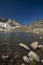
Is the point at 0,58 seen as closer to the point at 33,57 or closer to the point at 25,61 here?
the point at 25,61

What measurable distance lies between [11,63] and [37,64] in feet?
12.7

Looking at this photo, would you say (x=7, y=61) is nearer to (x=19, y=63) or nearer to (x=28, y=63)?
(x=19, y=63)

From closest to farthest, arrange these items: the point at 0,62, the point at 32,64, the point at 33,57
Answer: the point at 32,64 < the point at 0,62 < the point at 33,57

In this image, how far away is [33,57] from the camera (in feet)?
63.1

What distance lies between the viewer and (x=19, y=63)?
17.8 metres

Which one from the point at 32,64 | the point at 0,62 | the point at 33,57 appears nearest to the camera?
the point at 32,64

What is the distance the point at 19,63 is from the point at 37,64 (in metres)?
2.68

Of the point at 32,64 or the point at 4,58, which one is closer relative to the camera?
the point at 32,64

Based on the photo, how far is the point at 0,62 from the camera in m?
18.0

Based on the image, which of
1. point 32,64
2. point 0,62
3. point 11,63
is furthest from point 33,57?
point 0,62

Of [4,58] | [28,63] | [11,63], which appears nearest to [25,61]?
[28,63]

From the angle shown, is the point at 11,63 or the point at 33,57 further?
the point at 33,57

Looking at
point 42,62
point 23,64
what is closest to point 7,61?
point 23,64

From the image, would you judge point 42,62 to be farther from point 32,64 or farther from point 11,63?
point 11,63
